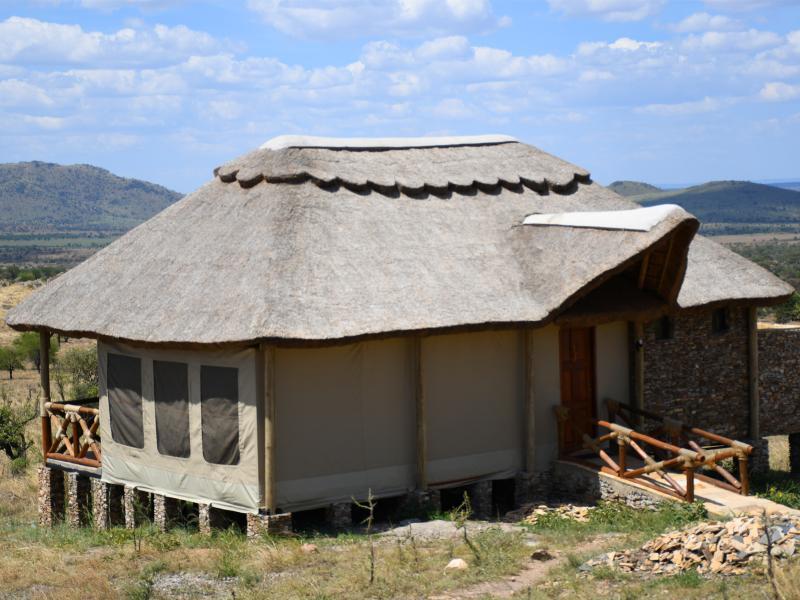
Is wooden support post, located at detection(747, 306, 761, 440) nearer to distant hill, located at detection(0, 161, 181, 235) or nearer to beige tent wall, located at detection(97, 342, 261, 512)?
beige tent wall, located at detection(97, 342, 261, 512)

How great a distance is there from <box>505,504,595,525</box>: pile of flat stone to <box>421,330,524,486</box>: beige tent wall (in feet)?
2.37

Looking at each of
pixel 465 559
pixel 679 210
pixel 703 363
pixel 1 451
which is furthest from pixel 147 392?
pixel 1 451

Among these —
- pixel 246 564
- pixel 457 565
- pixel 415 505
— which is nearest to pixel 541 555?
pixel 457 565

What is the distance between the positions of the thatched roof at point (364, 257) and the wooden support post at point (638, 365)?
2.33 feet

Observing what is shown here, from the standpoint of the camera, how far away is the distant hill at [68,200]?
164 m

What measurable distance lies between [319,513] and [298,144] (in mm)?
4967

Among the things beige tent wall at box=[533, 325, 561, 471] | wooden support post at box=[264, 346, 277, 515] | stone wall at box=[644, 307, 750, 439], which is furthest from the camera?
stone wall at box=[644, 307, 750, 439]

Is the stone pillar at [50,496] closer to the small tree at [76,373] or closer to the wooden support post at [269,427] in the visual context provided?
the wooden support post at [269,427]

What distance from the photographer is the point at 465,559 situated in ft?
37.0

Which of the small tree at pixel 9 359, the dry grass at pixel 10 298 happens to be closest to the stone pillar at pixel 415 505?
the small tree at pixel 9 359

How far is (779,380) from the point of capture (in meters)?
17.8

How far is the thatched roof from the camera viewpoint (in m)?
13.3

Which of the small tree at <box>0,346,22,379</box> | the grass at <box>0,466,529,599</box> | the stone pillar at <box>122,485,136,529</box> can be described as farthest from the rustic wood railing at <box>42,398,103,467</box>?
the small tree at <box>0,346,22,379</box>

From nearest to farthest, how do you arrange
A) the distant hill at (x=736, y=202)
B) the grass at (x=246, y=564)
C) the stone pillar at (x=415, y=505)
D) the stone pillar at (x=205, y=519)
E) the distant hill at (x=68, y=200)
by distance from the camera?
1. the grass at (x=246, y=564)
2. the stone pillar at (x=205, y=519)
3. the stone pillar at (x=415, y=505)
4. the distant hill at (x=736, y=202)
5. the distant hill at (x=68, y=200)
